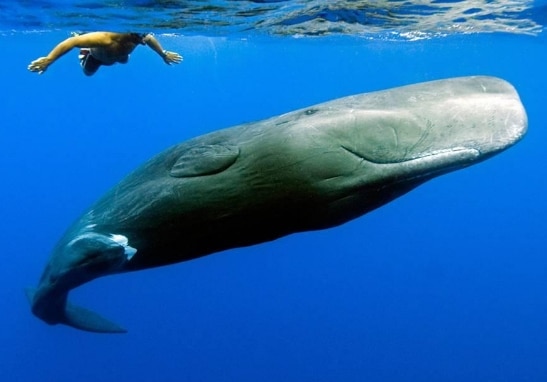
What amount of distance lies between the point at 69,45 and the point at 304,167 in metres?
6.39

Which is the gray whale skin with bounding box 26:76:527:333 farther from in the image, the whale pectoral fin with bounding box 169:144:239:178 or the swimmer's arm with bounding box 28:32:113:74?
the swimmer's arm with bounding box 28:32:113:74

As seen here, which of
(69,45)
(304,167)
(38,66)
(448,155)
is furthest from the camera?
(69,45)

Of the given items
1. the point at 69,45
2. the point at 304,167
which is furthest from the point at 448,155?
the point at 69,45

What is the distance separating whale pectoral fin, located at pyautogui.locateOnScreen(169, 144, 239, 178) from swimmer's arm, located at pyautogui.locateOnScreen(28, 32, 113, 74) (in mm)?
4486

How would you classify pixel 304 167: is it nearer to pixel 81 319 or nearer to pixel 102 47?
pixel 81 319

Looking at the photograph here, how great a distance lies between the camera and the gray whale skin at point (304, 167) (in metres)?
3.45

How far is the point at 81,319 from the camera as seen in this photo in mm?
7293

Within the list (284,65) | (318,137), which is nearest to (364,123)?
(318,137)

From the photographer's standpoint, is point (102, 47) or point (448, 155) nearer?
point (448, 155)

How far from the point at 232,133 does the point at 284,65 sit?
51.8 metres

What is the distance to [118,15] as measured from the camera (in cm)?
1562

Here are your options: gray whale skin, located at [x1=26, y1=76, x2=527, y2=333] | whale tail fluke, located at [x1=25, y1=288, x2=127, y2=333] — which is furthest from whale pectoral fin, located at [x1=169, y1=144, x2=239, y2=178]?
whale tail fluke, located at [x1=25, y1=288, x2=127, y2=333]

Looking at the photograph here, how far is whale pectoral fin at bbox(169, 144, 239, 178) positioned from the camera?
3.99 meters

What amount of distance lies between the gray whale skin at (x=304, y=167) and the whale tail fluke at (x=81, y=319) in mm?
2515
